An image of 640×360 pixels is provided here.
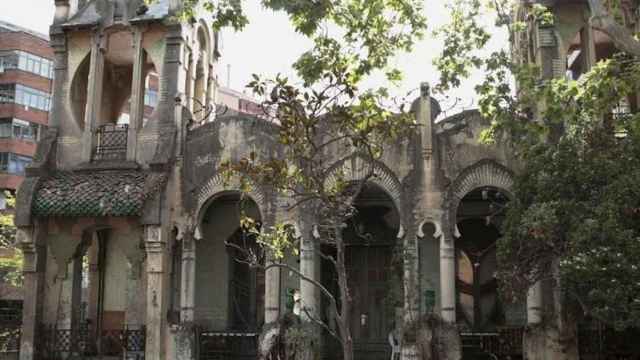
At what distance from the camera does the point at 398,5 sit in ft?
46.8

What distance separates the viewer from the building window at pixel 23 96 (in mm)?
50750

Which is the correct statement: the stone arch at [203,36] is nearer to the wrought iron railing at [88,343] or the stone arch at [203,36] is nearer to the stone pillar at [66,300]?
the stone pillar at [66,300]

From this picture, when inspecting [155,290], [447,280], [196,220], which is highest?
[196,220]

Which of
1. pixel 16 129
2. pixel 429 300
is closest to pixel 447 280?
pixel 429 300

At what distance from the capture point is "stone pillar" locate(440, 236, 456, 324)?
18.3 m

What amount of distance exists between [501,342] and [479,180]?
3954mm

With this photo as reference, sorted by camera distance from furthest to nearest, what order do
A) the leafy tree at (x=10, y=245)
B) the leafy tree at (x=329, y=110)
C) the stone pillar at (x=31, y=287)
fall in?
the leafy tree at (x=10, y=245)
the stone pillar at (x=31, y=287)
the leafy tree at (x=329, y=110)

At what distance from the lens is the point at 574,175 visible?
50.8ft

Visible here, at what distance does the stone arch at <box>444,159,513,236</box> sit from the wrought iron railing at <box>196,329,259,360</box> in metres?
6.21

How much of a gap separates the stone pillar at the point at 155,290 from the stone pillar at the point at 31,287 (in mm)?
3336

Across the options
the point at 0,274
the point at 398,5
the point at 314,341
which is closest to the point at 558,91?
the point at 398,5

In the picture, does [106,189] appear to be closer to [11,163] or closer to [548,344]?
[548,344]

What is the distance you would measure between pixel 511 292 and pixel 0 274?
35.2m

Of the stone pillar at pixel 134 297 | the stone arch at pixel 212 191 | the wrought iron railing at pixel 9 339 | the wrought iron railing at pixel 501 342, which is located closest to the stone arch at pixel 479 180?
the wrought iron railing at pixel 501 342
